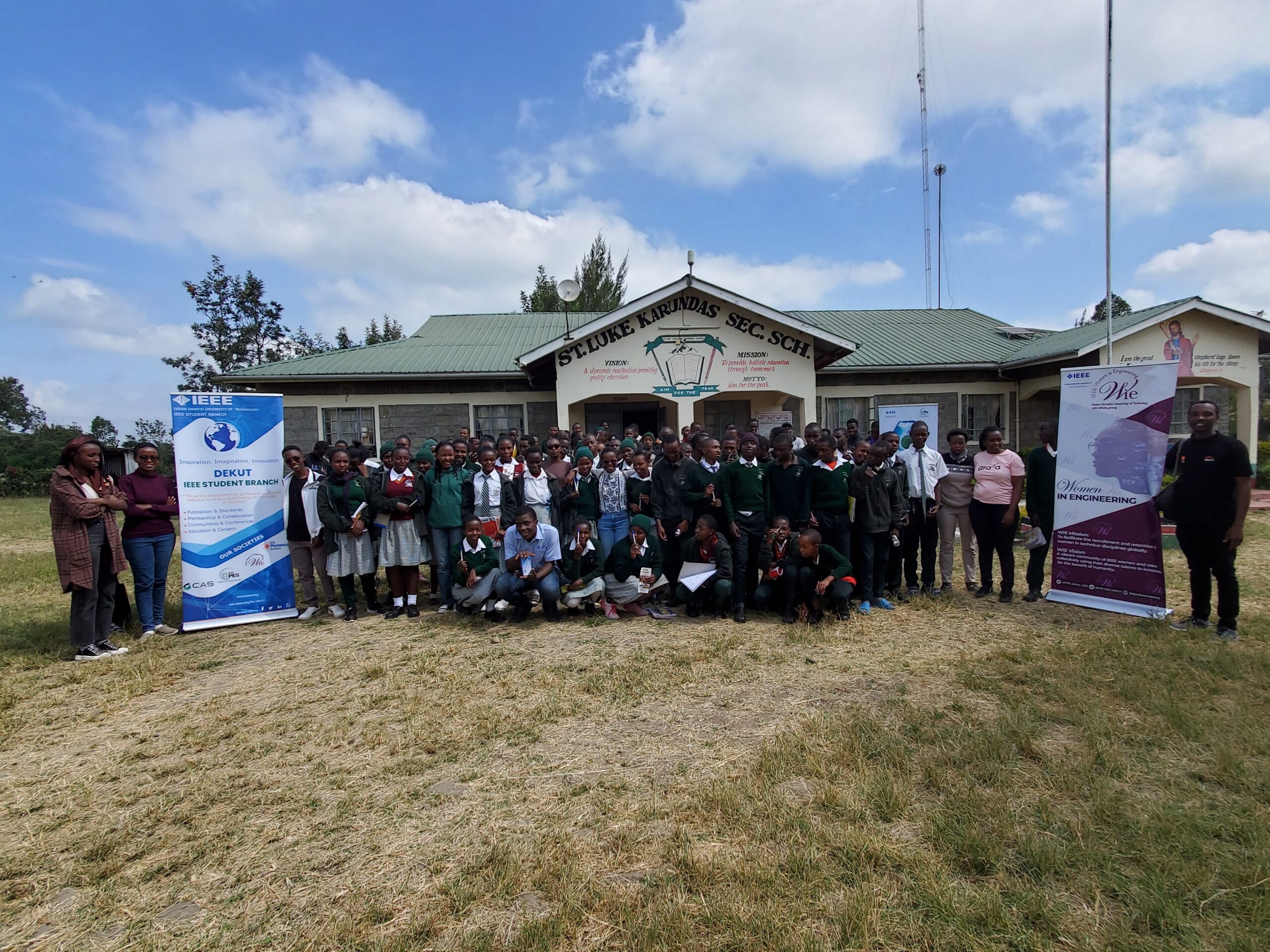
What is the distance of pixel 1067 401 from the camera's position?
21.0ft

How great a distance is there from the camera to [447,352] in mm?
16250

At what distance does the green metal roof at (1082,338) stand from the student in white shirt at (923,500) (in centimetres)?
955

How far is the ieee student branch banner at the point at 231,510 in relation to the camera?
6328 mm

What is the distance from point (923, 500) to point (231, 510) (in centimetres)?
711

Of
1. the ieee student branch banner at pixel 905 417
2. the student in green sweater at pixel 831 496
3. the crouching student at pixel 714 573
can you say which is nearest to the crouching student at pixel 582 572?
the crouching student at pixel 714 573

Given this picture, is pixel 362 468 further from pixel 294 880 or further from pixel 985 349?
pixel 985 349

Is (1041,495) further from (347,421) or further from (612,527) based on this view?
(347,421)

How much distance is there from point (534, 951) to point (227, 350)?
30.5 m

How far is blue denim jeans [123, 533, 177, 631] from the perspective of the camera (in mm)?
6180

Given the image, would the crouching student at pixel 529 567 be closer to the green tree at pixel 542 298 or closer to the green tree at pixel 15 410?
the green tree at pixel 542 298

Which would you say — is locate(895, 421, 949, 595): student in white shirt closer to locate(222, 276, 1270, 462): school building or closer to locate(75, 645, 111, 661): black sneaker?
locate(222, 276, 1270, 462): school building

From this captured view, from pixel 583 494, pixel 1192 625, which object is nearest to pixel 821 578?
pixel 583 494

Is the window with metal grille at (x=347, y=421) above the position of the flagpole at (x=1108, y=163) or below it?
below

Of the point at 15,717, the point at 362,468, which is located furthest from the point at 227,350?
the point at 15,717
